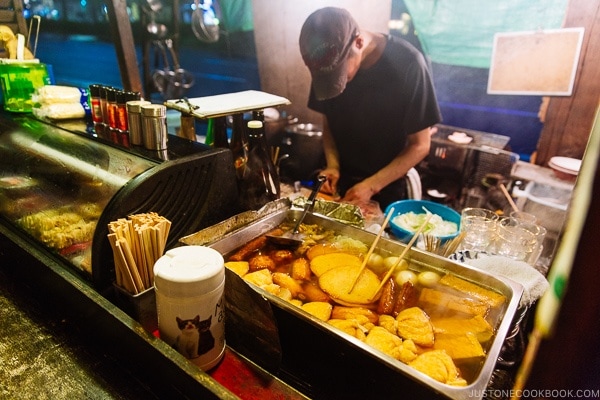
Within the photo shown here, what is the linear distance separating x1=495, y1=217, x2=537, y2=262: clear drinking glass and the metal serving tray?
68 cm

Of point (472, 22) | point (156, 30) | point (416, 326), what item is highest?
point (472, 22)

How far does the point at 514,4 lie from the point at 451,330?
4282mm

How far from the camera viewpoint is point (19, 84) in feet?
9.09

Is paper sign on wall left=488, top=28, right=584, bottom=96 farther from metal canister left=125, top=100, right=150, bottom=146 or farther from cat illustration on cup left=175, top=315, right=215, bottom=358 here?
cat illustration on cup left=175, top=315, right=215, bottom=358

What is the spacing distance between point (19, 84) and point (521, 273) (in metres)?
3.42

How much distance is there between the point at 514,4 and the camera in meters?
4.29

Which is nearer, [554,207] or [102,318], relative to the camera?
[102,318]

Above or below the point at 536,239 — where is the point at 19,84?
above

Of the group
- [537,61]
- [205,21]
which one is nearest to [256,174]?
[537,61]

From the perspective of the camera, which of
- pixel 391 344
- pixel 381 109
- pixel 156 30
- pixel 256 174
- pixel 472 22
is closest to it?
pixel 391 344

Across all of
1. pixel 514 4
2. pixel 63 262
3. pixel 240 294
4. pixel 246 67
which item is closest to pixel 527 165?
pixel 514 4

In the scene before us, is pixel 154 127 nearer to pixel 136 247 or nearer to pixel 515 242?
pixel 136 247

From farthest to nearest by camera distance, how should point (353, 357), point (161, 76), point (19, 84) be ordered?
point (161, 76) < point (19, 84) < point (353, 357)

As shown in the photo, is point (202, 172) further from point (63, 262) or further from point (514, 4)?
point (514, 4)
